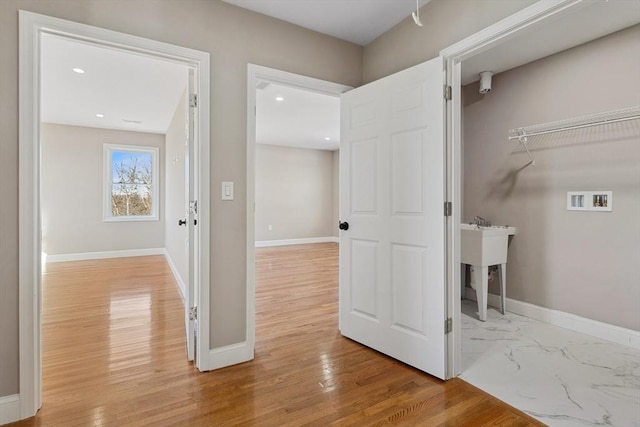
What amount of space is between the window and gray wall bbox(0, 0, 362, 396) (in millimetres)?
5310

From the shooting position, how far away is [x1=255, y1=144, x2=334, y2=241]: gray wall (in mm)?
7969

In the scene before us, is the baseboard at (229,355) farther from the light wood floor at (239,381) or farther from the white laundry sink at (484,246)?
the white laundry sink at (484,246)

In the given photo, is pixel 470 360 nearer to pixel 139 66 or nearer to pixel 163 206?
pixel 139 66

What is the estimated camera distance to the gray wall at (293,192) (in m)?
7.97

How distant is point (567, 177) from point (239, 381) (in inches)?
125

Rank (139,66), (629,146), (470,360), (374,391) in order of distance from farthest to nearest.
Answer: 1. (139,66)
2. (629,146)
3. (470,360)
4. (374,391)

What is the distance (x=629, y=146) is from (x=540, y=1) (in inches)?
67.7

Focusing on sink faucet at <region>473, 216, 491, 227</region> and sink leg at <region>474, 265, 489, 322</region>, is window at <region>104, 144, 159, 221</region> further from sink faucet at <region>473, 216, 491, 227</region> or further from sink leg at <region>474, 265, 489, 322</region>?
sink leg at <region>474, 265, 489, 322</region>

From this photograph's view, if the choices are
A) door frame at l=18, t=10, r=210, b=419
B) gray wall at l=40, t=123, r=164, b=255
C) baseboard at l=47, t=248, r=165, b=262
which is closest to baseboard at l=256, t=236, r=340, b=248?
baseboard at l=47, t=248, r=165, b=262

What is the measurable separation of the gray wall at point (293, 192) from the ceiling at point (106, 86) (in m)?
2.79

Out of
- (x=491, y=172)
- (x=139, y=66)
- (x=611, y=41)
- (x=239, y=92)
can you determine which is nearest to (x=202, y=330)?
(x=239, y=92)

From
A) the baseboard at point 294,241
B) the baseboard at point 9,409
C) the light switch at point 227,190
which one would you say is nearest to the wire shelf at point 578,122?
the light switch at point 227,190

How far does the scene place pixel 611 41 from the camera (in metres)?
2.56

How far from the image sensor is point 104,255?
249 inches
